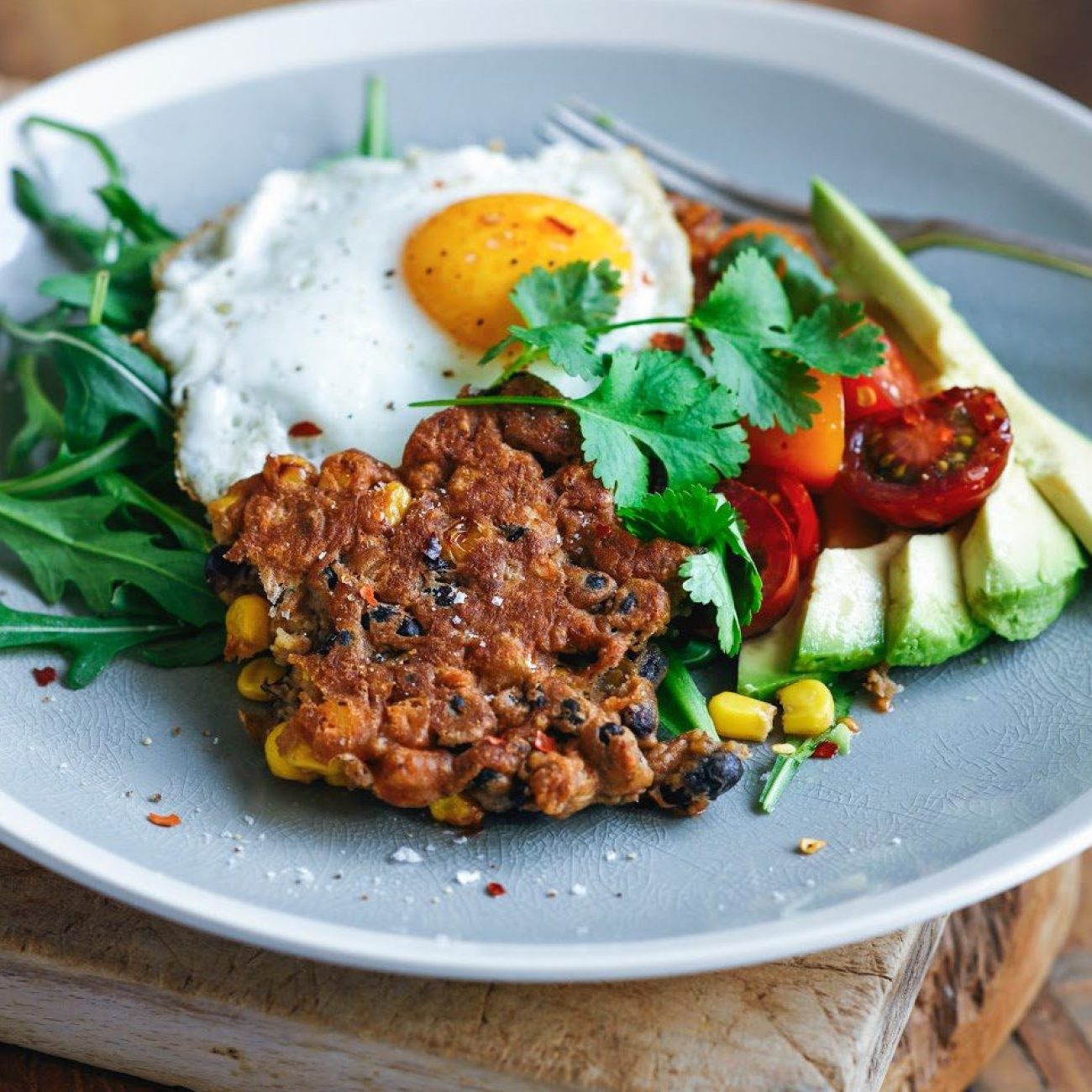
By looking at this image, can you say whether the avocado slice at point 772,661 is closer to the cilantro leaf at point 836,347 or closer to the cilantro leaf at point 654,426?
the cilantro leaf at point 654,426

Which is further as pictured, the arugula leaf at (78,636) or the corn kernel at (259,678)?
the arugula leaf at (78,636)

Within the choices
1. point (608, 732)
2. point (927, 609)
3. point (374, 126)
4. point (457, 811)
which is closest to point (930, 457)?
point (927, 609)

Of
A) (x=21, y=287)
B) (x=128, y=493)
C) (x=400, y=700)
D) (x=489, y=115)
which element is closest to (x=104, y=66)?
(x=21, y=287)

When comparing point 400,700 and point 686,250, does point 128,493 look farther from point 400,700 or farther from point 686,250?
point 686,250

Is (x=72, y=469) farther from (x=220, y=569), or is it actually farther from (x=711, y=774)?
(x=711, y=774)

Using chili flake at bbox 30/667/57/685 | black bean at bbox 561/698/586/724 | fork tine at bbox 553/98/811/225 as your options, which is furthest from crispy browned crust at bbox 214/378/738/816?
fork tine at bbox 553/98/811/225

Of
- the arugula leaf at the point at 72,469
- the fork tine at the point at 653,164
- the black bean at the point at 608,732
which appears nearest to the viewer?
the black bean at the point at 608,732

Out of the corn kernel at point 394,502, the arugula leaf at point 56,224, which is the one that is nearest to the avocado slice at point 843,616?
the corn kernel at point 394,502
